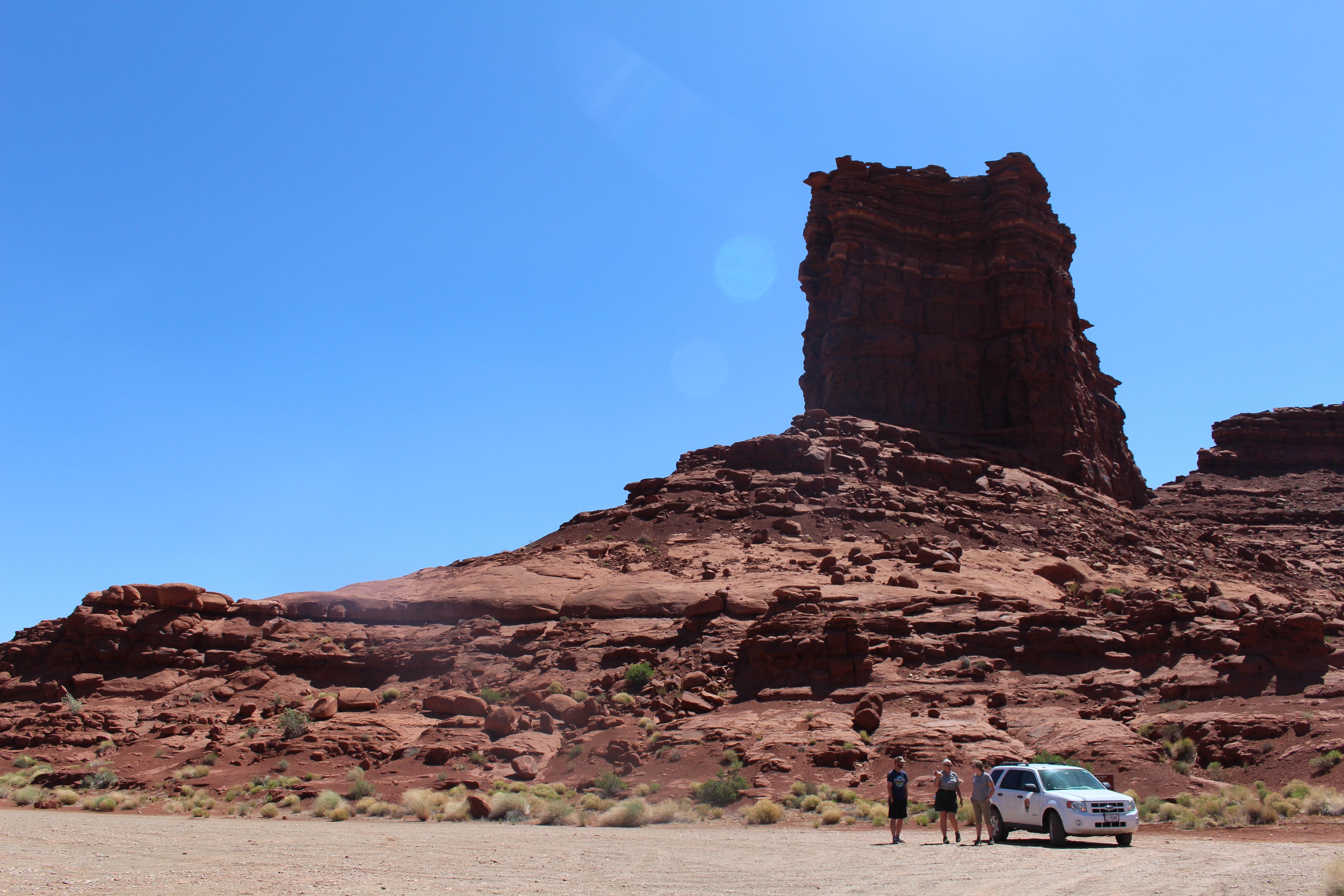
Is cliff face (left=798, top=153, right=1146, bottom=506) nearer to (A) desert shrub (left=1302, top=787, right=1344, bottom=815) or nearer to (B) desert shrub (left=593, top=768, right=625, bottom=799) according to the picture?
(B) desert shrub (left=593, top=768, right=625, bottom=799)

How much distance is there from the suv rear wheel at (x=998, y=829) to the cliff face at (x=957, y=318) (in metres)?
37.0

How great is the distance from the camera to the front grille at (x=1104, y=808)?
1598cm

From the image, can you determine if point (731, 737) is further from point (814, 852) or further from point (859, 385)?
point (859, 385)

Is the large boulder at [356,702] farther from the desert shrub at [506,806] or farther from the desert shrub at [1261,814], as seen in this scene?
the desert shrub at [1261,814]

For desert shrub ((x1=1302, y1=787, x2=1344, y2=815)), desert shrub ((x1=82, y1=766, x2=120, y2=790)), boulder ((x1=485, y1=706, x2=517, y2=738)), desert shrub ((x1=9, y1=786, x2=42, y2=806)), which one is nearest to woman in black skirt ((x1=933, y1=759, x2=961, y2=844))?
desert shrub ((x1=1302, y1=787, x2=1344, y2=815))

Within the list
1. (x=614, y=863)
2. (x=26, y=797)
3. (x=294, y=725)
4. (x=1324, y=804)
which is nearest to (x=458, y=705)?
(x=294, y=725)

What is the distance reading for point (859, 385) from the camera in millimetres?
56062

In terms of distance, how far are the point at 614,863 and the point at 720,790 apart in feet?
26.8

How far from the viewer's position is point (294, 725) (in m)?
27.9

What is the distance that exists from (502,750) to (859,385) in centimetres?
3591

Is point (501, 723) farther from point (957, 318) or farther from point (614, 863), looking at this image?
point (957, 318)

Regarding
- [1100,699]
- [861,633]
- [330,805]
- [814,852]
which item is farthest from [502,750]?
[1100,699]

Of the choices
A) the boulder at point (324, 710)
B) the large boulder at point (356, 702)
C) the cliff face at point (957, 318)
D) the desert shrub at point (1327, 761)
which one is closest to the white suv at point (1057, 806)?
the desert shrub at point (1327, 761)

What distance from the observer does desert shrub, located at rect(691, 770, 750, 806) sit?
70.9ft
